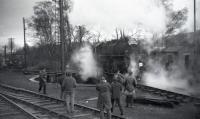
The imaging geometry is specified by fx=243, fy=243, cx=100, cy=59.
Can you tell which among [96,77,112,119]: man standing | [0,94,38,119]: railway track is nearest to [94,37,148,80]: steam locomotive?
[0,94,38,119]: railway track

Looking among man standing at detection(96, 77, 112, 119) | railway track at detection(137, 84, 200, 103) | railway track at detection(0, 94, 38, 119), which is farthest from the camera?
railway track at detection(137, 84, 200, 103)

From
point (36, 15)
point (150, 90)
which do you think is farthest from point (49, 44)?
point (150, 90)

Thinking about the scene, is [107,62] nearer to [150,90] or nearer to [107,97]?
[150,90]

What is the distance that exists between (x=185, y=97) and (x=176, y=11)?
15295 millimetres

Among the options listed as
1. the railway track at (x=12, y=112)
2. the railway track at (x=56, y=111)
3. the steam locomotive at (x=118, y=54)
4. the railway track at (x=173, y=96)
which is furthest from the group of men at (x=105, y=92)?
the steam locomotive at (x=118, y=54)

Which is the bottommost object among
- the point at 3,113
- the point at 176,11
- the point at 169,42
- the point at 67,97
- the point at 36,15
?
the point at 3,113

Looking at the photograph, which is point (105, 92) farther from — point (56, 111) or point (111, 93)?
point (56, 111)

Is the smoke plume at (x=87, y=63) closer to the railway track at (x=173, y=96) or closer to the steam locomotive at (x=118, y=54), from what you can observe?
the steam locomotive at (x=118, y=54)

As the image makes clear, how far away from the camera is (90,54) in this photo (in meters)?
20.3

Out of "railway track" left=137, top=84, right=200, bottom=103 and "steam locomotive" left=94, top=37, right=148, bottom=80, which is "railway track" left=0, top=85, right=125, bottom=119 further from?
"steam locomotive" left=94, top=37, right=148, bottom=80

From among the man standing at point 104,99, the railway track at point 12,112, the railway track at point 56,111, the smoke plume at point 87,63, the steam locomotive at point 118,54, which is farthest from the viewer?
the smoke plume at point 87,63

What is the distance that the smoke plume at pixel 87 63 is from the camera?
19802 mm

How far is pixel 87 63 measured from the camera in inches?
802

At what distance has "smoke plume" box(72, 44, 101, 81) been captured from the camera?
19.8 meters
